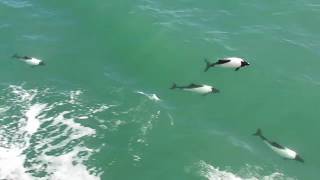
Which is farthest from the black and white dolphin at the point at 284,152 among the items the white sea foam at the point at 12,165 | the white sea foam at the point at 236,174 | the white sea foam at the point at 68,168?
the white sea foam at the point at 12,165

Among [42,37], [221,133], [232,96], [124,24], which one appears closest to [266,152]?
[221,133]

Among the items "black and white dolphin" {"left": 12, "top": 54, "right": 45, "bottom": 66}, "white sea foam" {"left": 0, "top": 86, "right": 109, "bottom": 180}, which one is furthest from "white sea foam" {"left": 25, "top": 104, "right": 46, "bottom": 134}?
"black and white dolphin" {"left": 12, "top": 54, "right": 45, "bottom": 66}

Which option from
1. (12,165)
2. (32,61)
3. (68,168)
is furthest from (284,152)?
(32,61)

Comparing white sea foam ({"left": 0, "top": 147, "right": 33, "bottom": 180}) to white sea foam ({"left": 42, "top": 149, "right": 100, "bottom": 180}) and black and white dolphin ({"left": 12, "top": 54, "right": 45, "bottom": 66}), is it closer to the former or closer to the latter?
white sea foam ({"left": 42, "top": 149, "right": 100, "bottom": 180})

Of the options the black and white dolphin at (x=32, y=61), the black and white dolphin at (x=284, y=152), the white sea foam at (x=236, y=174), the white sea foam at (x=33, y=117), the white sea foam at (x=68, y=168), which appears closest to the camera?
the black and white dolphin at (x=284, y=152)

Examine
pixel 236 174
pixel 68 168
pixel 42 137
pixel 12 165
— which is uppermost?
pixel 236 174

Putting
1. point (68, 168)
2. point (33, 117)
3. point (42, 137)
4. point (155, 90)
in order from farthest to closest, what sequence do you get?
point (155, 90) < point (33, 117) < point (42, 137) < point (68, 168)

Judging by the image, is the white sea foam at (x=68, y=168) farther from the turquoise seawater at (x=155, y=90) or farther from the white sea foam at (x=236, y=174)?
the white sea foam at (x=236, y=174)

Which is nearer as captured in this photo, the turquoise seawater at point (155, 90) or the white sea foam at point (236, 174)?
the white sea foam at point (236, 174)

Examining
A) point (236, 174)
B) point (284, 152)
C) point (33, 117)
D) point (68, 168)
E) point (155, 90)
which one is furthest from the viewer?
point (155, 90)

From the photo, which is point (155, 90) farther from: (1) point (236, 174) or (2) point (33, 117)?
(1) point (236, 174)
